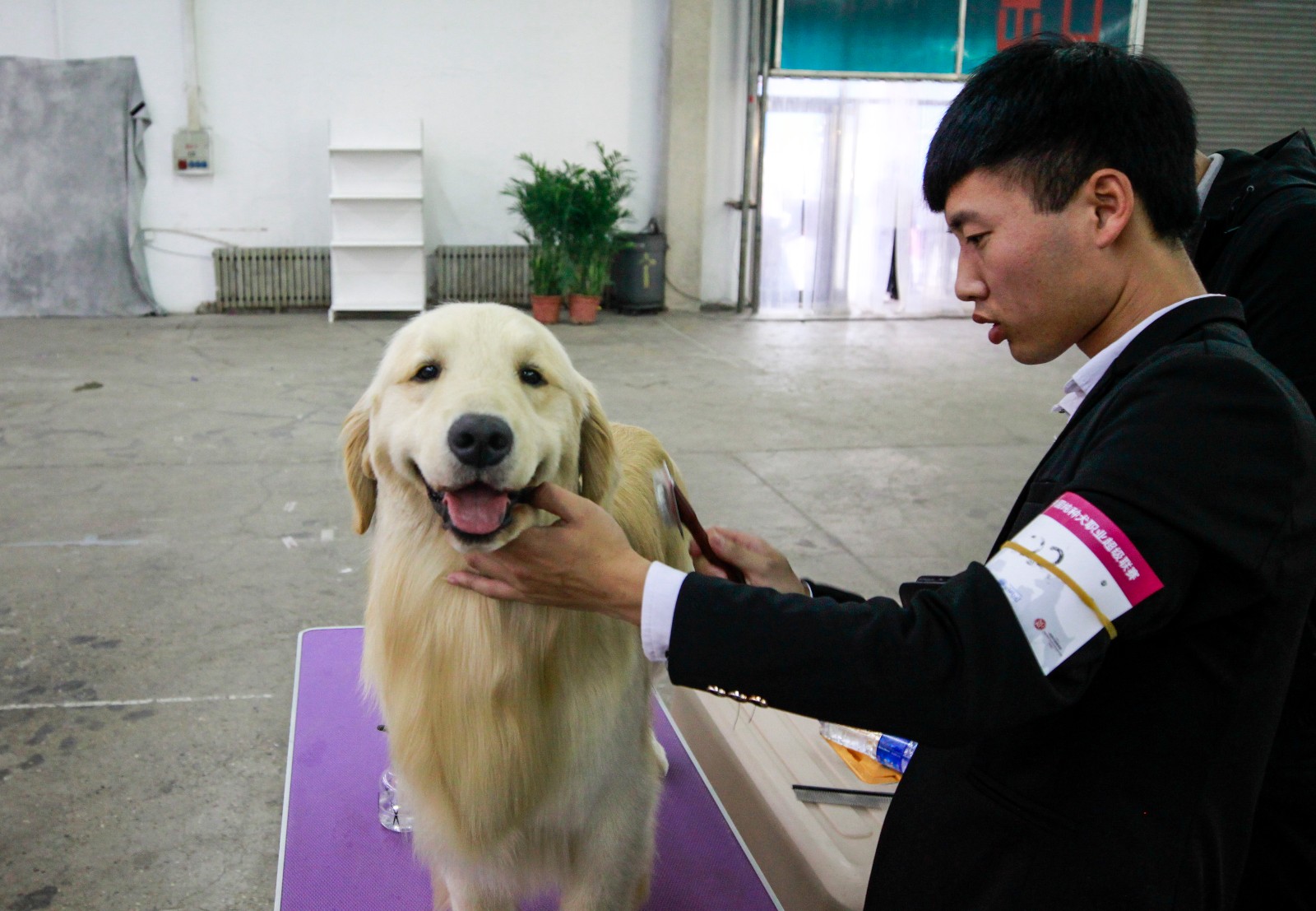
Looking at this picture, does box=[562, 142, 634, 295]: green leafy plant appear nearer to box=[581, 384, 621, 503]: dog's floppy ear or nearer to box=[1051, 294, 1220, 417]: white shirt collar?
box=[581, 384, 621, 503]: dog's floppy ear

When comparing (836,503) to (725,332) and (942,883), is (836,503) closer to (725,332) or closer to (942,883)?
(942,883)

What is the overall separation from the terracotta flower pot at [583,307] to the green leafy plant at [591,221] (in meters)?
0.14

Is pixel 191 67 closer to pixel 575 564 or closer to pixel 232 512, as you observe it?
pixel 232 512

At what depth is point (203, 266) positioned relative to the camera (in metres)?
10.5

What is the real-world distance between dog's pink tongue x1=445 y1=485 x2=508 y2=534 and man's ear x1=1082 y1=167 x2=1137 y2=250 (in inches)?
29.9

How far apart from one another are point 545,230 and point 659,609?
931cm

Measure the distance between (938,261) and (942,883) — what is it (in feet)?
36.0

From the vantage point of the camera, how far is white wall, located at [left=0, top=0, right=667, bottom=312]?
9.95 metres

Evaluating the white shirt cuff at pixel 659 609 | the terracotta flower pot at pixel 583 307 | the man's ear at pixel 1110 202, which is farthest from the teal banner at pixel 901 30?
the white shirt cuff at pixel 659 609

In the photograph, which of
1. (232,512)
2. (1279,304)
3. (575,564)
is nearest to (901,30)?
(232,512)

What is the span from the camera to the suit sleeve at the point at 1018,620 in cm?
92

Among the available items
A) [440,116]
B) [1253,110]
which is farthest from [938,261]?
[440,116]

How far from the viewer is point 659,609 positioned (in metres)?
1.07

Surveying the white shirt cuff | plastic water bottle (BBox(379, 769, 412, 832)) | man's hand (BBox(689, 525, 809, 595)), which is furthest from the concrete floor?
the white shirt cuff
